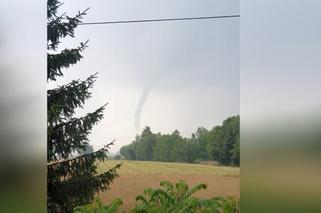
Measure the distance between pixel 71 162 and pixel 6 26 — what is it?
132 cm

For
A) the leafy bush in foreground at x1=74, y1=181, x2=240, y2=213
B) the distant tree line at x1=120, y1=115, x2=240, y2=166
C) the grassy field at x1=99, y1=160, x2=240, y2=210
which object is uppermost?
the distant tree line at x1=120, y1=115, x2=240, y2=166

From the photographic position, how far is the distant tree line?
3.67 meters

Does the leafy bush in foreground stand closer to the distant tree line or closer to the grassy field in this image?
the grassy field

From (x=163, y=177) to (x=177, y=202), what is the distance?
226 mm

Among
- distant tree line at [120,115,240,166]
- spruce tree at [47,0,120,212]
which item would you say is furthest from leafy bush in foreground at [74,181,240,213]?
spruce tree at [47,0,120,212]

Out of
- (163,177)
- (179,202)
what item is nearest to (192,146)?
(163,177)

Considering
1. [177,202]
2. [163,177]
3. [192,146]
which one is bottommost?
[177,202]

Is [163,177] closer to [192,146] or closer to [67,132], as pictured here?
[192,146]

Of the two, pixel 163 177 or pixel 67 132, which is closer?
pixel 163 177

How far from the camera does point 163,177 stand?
386 centimetres

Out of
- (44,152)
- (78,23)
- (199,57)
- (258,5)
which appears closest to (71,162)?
(44,152)

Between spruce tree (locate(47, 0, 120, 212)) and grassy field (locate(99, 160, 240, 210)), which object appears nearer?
grassy field (locate(99, 160, 240, 210))

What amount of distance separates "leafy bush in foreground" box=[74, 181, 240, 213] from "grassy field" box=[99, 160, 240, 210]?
0.13 ft

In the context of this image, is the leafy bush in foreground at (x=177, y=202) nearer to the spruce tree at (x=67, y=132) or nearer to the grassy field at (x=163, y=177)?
the grassy field at (x=163, y=177)
